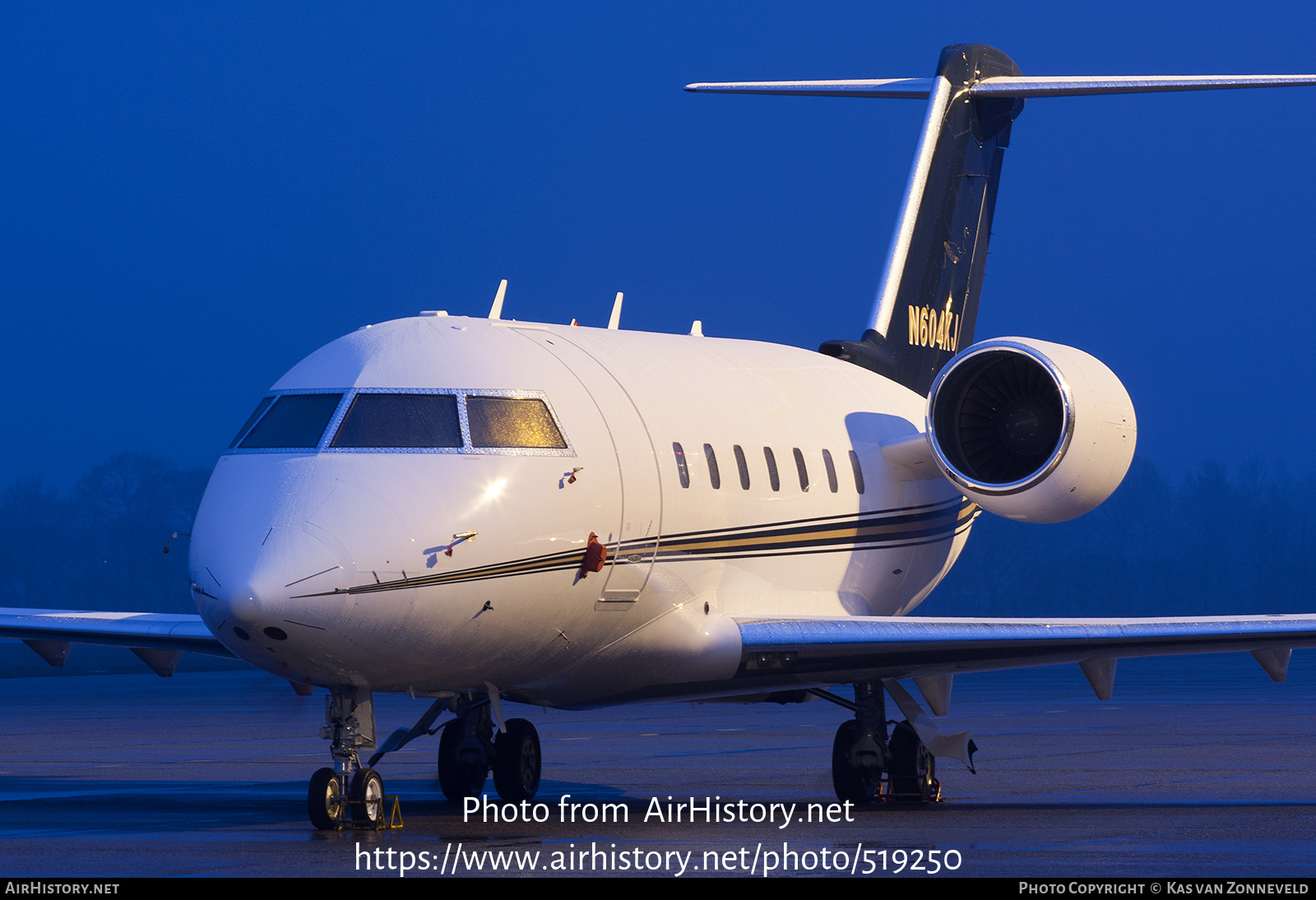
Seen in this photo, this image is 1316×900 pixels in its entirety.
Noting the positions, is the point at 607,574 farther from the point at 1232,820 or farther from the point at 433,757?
the point at 433,757

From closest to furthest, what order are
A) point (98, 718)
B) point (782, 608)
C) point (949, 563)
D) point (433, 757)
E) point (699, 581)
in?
1. point (699, 581)
2. point (782, 608)
3. point (949, 563)
4. point (433, 757)
5. point (98, 718)

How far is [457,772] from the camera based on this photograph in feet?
55.0

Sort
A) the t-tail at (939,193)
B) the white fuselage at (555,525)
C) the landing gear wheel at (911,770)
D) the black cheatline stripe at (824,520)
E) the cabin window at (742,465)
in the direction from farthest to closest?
the t-tail at (939,193) < the landing gear wheel at (911,770) < the cabin window at (742,465) < the black cheatline stripe at (824,520) < the white fuselage at (555,525)

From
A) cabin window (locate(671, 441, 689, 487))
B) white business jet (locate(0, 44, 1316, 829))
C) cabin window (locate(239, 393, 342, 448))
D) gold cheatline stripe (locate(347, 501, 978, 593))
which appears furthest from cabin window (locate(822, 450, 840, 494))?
cabin window (locate(239, 393, 342, 448))

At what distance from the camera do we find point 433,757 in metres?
22.7

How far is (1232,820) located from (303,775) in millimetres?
9320

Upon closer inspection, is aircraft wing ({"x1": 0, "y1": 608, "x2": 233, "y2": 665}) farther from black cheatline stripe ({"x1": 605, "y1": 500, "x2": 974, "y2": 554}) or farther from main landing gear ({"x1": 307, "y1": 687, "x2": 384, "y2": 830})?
black cheatline stripe ({"x1": 605, "y1": 500, "x2": 974, "y2": 554})

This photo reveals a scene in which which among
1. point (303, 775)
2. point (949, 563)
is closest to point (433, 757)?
point (303, 775)

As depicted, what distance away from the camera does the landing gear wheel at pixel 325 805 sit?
12898 millimetres

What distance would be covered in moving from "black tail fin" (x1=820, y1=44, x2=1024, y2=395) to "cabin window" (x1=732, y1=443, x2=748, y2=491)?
4821 mm

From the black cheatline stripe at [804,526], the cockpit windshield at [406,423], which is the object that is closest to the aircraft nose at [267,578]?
the cockpit windshield at [406,423]

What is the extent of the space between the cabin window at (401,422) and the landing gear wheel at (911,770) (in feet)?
A: 18.2

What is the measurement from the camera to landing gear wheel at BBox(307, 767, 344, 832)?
12898 millimetres

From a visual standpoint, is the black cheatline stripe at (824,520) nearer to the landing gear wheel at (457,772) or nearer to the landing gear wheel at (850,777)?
the landing gear wheel at (850,777)
